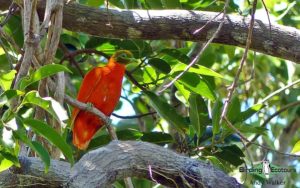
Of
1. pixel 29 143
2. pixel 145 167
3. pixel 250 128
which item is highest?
pixel 29 143

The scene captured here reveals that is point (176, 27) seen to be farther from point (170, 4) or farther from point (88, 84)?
point (88, 84)

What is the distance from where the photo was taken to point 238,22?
10.5 ft

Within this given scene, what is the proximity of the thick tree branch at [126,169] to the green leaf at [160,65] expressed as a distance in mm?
1014

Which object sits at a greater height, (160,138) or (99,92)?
(99,92)

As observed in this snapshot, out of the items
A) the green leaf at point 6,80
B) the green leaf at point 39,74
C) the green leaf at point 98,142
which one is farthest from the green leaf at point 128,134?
the green leaf at point 39,74

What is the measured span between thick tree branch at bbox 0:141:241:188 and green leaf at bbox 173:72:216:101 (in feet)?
3.18

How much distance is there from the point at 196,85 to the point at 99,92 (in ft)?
2.26

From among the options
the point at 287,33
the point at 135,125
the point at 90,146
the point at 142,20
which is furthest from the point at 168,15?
the point at 135,125

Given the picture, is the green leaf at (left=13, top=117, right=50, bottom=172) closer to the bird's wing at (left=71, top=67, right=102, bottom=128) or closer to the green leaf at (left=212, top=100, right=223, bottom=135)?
the green leaf at (left=212, top=100, right=223, bottom=135)

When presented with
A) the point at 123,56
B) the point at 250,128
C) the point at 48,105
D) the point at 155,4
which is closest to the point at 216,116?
the point at 250,128

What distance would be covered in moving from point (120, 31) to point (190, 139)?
25.4 inches

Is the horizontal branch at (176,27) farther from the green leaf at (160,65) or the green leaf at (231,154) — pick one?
the green leaf at (231,154)

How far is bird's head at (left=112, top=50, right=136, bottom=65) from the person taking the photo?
3.72 meters

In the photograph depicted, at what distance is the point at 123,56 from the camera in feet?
12.2
